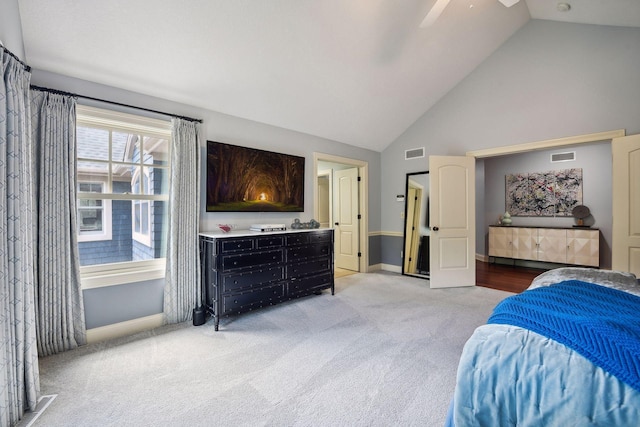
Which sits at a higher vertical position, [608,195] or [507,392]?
[608,195]

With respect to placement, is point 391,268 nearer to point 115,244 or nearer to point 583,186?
point 583,186

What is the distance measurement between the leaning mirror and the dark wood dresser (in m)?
2.02

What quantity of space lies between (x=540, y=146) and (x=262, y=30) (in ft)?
12.8

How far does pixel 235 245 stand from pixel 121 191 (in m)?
1.28

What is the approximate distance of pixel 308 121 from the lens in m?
4.17

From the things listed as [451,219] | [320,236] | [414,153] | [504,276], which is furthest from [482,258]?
[320,236]

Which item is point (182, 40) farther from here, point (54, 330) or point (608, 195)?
point (608, 195)

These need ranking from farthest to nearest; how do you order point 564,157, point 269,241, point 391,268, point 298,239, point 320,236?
point 564,157 < point 391,268 < point 320,236 < point 298,239 < point 269,241

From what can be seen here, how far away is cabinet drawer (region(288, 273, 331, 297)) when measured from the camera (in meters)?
3.58

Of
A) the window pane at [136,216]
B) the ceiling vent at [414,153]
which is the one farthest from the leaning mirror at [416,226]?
the window pane at [136,216]

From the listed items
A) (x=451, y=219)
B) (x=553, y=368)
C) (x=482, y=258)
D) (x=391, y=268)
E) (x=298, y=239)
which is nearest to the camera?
(x=553, y=368)

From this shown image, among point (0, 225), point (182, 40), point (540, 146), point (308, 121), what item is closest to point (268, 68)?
point (182, 40)

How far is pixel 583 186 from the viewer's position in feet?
17.9

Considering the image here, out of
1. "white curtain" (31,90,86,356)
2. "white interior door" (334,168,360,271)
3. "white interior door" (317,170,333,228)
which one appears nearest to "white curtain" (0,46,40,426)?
"white curtain" (31,90,86,356)
